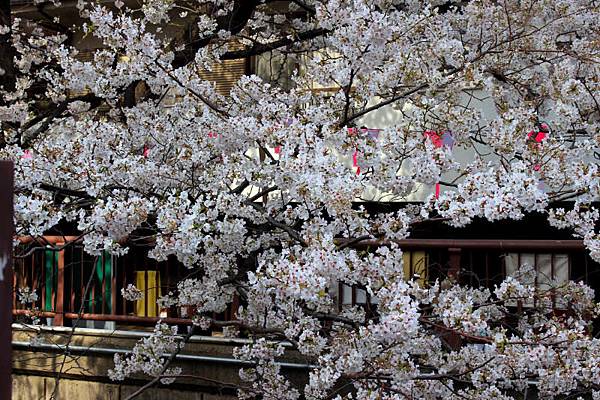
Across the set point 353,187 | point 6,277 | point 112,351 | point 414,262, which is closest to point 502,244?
point 414,262

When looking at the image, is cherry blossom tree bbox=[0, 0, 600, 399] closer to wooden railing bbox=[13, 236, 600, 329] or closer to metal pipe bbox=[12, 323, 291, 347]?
metal pipe bbox=[12, 323, 291, 347]

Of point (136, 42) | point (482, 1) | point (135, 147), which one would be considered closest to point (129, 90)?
point (135, 147)

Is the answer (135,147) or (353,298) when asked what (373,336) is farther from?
(135,147)

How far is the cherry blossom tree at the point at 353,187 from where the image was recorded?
15.5 ft

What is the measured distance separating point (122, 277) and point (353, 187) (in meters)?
4.32

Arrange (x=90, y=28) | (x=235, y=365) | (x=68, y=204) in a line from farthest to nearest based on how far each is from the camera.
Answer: (x=235, y=365) < (x=90, y=28) < (x=68, y=204)

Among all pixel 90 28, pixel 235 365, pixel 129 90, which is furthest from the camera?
pixel 129 90

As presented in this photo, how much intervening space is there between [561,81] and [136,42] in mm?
3347

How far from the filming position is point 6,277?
2.22 m

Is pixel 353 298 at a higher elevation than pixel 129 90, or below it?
below

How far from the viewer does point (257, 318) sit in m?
5.95

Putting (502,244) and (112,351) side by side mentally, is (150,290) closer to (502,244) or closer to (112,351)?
(112,351)

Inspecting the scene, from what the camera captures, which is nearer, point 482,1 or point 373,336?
point 373,336

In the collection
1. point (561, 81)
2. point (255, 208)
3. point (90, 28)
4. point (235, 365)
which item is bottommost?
point (235, 365)
